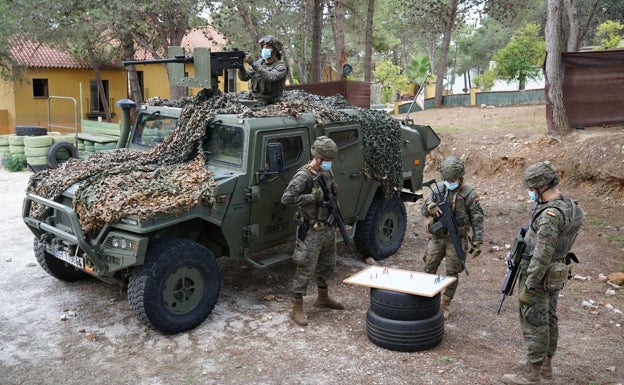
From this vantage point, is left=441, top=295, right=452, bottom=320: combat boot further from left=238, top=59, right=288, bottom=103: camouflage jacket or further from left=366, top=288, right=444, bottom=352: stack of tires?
left=238, top=59, right=288, bottom=103: camouflage jacket

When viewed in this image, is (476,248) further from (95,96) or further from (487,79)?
(487,79)

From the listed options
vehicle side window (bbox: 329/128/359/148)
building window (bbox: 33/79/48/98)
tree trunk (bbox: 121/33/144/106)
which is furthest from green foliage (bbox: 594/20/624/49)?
building window (bbox: 33/79/48/98)

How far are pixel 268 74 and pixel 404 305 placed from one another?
3.08m

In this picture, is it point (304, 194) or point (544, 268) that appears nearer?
point (544, 268)

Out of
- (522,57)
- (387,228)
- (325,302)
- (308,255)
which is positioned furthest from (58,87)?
(308,255)

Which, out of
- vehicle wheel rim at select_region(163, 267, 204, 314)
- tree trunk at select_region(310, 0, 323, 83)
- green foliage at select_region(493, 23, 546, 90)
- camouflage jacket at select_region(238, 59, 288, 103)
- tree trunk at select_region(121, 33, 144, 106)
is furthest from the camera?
green foliage at select_region(493, 23, 546, 90)

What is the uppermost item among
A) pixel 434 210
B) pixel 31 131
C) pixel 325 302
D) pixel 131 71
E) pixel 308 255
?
pixel 131 71

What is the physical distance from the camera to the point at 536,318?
459cm

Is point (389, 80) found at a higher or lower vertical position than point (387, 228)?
higher

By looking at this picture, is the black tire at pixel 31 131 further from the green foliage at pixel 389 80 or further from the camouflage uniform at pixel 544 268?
the green foliage at pixel 389 80

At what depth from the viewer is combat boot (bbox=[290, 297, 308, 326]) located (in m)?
5.89

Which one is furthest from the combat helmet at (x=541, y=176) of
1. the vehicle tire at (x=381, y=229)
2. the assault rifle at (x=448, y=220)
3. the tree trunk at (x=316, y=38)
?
the tree trunk at (x=316, y=38)

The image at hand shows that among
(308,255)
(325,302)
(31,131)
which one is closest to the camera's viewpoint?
(308,255)

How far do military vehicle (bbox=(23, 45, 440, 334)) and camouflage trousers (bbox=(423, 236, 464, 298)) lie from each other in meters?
1.44
